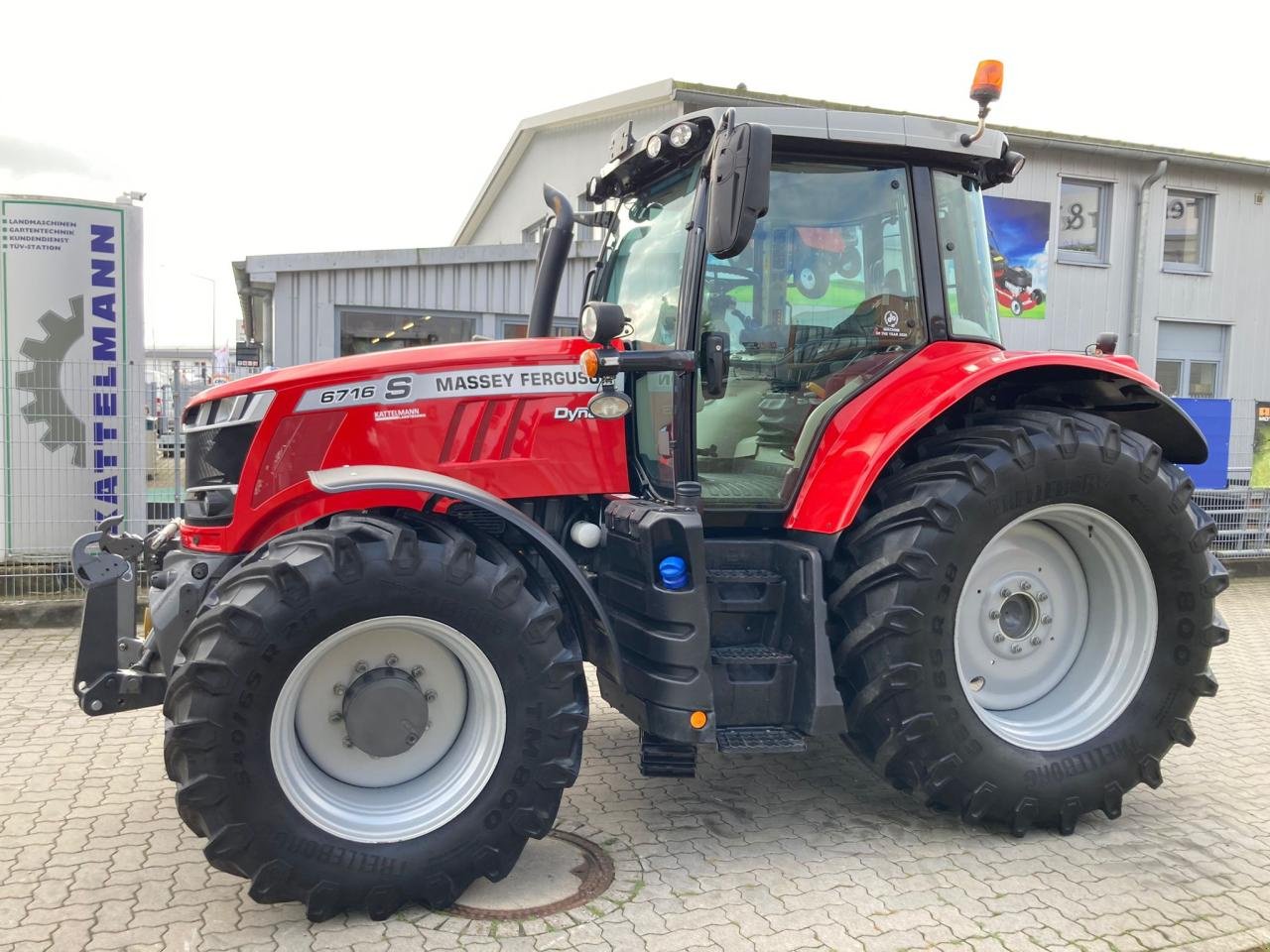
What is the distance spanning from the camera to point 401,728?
10.4 feet

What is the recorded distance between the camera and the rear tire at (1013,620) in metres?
3.47

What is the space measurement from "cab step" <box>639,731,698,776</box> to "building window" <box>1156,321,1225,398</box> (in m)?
14.3

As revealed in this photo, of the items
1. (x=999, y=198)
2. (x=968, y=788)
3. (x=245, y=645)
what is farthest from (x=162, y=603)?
(x=999, y=198)

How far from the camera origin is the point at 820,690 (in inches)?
137

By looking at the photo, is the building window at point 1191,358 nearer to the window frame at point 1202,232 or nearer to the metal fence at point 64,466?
the window frame at point 1202,232

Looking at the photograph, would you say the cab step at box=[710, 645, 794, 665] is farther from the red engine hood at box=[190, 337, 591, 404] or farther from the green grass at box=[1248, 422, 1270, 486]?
the green grass at box=[1248, 422, 1270, 486]

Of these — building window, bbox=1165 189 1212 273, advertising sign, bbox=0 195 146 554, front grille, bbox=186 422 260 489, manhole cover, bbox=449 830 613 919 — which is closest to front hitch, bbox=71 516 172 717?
front grille, bbox=186 422 260 489

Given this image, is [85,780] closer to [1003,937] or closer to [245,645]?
[245,645]

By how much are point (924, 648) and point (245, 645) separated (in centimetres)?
216

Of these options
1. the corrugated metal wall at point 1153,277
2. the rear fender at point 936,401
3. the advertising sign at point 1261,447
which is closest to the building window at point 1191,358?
the corrugated metal wall at point 1153,277

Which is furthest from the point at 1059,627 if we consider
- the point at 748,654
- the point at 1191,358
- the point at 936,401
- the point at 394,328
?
the point at 1191,358

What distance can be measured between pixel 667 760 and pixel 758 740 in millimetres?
315

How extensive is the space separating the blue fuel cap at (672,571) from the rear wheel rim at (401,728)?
2.11 ft

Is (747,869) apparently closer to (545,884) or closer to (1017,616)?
(545,884)
